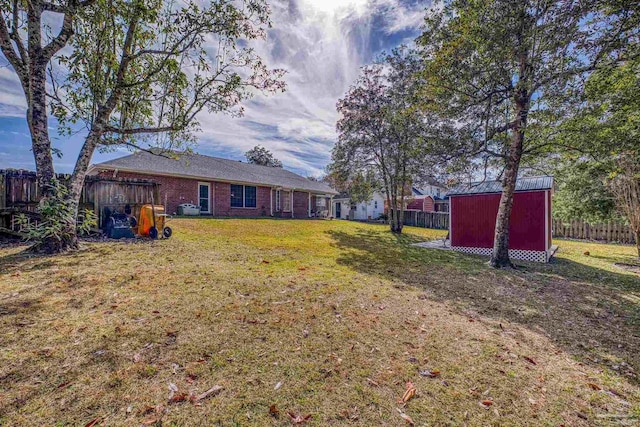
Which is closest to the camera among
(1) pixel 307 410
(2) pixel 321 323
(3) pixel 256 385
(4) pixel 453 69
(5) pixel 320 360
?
(1) pixel 307 410

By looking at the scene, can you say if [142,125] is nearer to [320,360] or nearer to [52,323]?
[52,323]

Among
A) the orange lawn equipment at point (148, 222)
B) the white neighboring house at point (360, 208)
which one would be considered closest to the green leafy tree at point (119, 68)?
the orange lawn equipment at point (148, 222)

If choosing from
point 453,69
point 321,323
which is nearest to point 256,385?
point 321,323

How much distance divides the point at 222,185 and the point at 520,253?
1663 cm

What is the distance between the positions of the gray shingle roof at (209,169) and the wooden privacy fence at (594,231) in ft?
55.9

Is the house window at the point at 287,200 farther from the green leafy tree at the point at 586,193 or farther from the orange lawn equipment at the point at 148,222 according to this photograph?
the green leafy tree at the point at 586,193

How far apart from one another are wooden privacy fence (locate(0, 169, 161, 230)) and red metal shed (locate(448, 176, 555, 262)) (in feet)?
38.8

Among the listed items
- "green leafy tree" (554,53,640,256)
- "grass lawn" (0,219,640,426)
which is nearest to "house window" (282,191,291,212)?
"grass lawn" (0,219,640,426)

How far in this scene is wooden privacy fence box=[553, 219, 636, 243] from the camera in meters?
14.0

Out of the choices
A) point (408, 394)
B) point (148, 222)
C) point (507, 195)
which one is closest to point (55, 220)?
point (148, 222)

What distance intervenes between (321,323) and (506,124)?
8134 millimetres

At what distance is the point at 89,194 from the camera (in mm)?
7594

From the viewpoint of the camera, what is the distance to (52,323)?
2959 mm

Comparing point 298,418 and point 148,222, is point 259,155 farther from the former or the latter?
point 298,418
